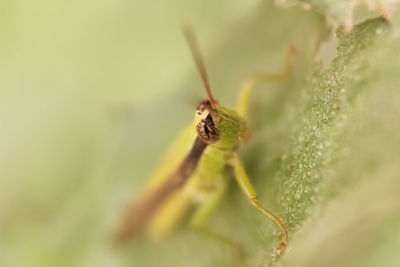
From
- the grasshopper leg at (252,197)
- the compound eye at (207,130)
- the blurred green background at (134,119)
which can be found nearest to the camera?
the grasshopper leg at (252,197)

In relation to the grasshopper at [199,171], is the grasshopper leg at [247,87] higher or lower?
higher

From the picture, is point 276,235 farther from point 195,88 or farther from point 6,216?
point 6,216

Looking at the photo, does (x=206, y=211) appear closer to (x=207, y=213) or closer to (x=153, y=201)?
(x=207, y=213)

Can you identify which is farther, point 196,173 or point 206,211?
point 196,173

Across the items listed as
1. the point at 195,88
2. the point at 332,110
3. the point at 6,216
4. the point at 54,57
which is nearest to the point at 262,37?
the point at 195,88

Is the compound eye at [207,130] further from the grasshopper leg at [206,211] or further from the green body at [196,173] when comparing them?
the grasshopper leg at [206,211]

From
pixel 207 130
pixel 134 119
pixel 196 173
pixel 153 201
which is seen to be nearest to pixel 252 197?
pixel 207 130

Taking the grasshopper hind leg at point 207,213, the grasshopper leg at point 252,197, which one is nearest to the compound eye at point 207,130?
the grasshopper leg at point 252,197
